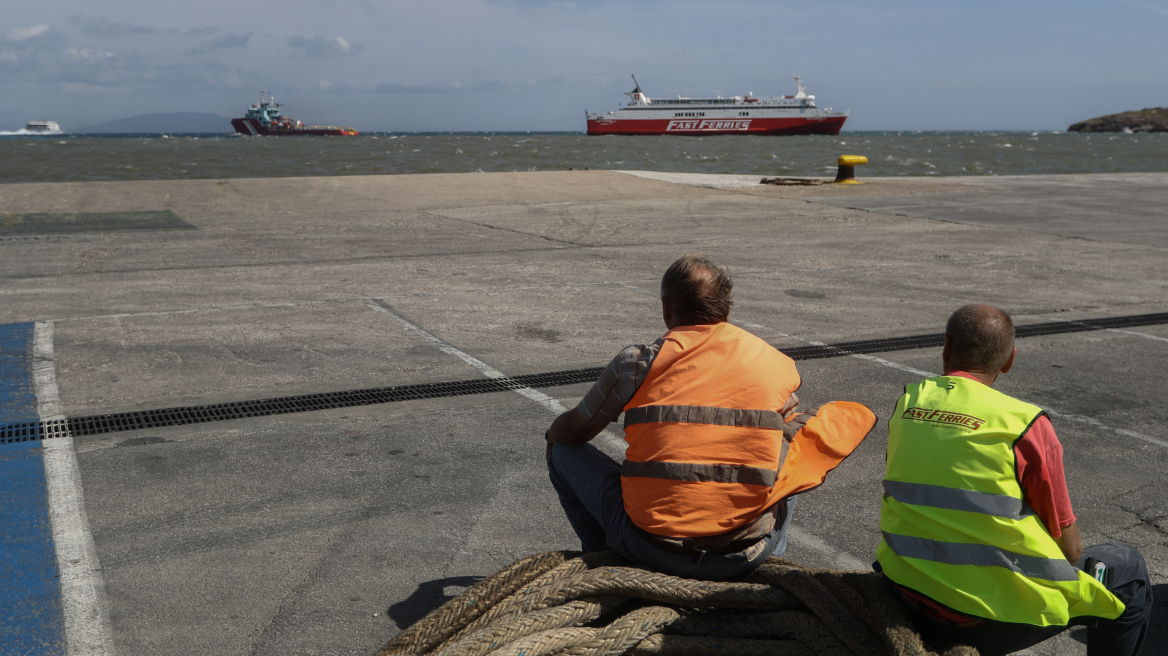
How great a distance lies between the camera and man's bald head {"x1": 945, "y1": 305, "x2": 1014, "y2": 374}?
2.78 m

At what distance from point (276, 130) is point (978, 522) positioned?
15463 cm

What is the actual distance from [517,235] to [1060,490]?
12.1 meters

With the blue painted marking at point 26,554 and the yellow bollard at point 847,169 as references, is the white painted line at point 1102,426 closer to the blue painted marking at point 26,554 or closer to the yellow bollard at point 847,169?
the blue painted marking at point 26,554

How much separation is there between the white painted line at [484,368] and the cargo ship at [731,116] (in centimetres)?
→ 10197

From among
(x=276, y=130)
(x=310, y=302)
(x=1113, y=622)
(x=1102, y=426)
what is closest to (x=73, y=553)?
(x=1113, y=622)

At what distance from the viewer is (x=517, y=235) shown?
14297 millimetres

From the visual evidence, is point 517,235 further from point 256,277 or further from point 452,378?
point 452,378

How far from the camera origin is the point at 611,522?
→ 3.12 metres

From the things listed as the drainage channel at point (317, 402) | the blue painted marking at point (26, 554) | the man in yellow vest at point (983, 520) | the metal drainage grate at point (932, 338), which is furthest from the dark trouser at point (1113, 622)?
the metal drainage grate at point (932, 338)

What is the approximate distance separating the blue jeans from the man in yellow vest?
0.44 meters

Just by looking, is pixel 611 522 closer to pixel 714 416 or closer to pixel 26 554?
pixel 714 416

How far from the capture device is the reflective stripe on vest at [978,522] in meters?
2.51

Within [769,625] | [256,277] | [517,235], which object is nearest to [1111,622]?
[769,625]

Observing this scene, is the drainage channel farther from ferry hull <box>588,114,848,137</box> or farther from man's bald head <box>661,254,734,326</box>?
ferry hull <box>588,114,848,137</box>
